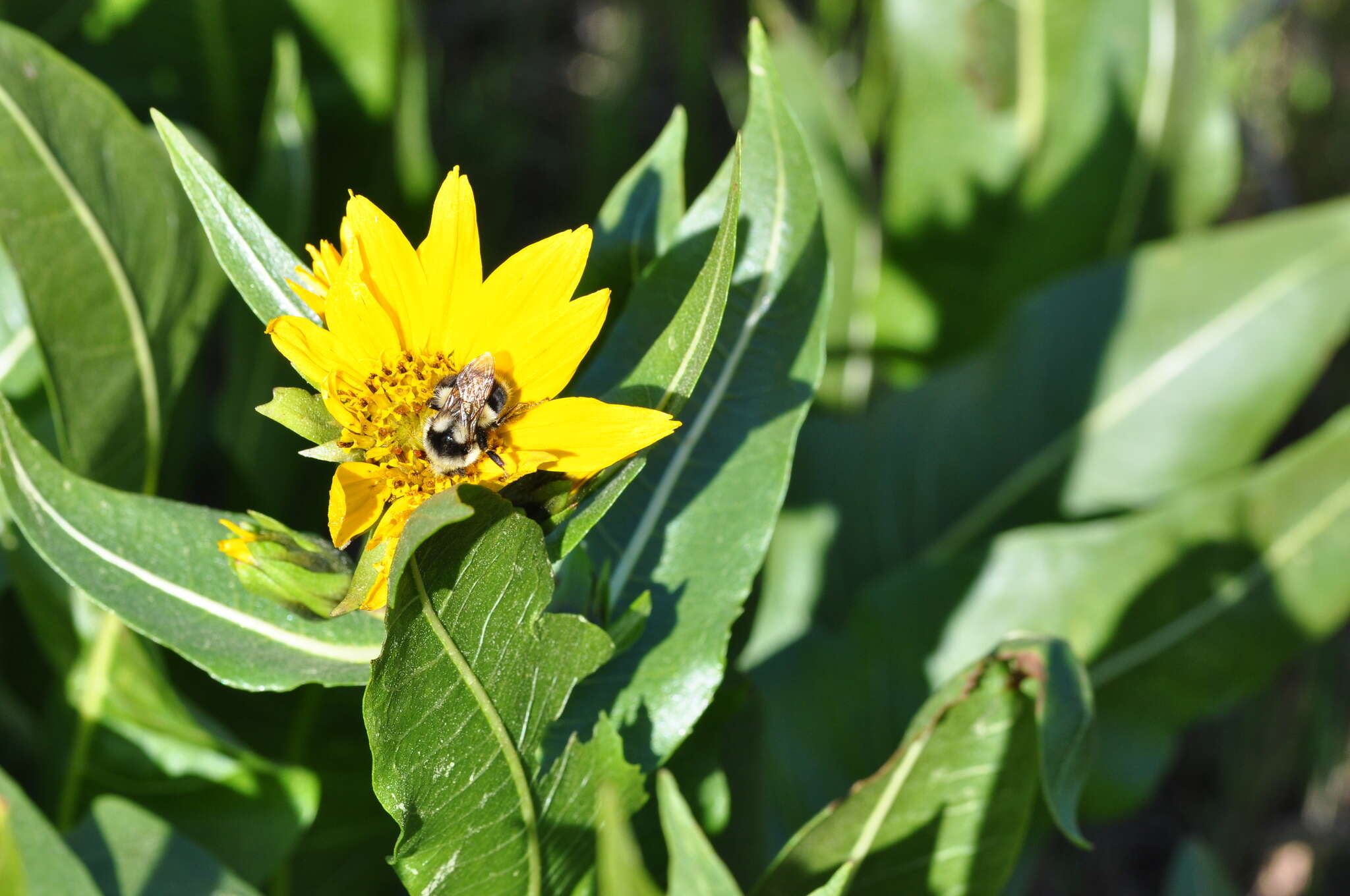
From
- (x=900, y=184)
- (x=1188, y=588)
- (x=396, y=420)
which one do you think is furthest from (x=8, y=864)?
(x=900, y=184)

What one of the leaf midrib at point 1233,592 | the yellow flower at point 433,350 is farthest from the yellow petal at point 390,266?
the leaf midrib at point 1233,592

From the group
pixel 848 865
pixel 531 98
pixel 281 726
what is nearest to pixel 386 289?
pixel 848 865

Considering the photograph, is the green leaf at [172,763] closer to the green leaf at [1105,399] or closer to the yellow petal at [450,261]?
the yellow petal at [450,261]

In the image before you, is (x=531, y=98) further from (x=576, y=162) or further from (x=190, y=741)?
(x=190, y=741)

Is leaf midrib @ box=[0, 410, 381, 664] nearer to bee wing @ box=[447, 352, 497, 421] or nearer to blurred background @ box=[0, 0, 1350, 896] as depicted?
bee wing @ box=[447, 352, 497, 421]

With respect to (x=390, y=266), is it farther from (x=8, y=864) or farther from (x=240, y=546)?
(x=8, y=864)
